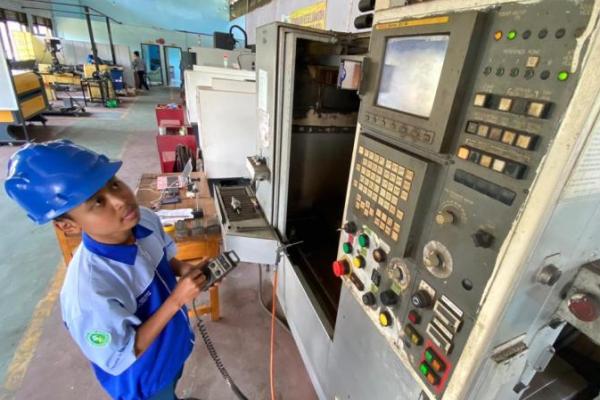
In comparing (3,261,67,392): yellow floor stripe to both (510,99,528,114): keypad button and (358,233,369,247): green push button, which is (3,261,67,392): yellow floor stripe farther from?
(510,99,528,114): keypad button

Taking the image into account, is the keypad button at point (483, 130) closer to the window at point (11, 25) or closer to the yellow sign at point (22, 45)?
the window at point (11, 25)

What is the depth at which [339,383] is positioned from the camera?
3.43 ft

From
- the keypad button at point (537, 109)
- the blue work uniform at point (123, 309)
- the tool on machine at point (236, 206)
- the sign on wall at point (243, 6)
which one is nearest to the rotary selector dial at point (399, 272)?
the keypad button at point (537, 109)

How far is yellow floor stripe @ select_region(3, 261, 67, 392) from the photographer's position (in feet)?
4.59

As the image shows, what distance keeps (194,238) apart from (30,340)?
3.55 feet

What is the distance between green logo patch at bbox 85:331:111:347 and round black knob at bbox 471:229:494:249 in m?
0.83

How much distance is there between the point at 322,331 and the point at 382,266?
613mm

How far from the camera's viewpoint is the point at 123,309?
29.3 inches

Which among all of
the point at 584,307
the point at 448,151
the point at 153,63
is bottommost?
the point at 584,307

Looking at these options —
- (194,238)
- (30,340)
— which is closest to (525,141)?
(194,238)

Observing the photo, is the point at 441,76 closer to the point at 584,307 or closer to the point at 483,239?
the point at 483,239

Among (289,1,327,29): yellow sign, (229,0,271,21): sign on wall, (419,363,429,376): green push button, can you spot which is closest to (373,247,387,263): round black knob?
(419,363,429,376): green push button

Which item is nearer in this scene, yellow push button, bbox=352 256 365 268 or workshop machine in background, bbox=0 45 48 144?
yellow push button, bbox=352 256 365 268

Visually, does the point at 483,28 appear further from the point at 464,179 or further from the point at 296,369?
the point at 296,369
